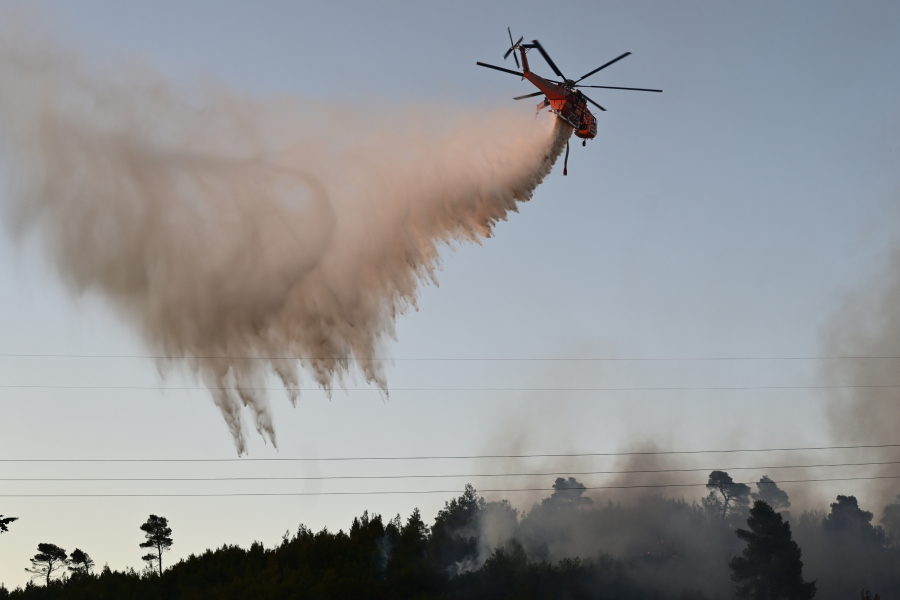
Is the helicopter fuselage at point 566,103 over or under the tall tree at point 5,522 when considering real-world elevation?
over

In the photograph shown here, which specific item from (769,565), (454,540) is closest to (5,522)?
(454,540)

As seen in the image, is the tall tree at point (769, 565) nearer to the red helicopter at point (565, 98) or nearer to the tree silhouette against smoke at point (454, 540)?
the tree silhouette against smoke at point (454, 540)

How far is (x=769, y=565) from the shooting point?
291 ft

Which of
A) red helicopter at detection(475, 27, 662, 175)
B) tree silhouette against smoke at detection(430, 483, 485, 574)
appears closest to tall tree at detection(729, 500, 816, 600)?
tree silhouette against smoke at detection(430, 483, 485, 574)

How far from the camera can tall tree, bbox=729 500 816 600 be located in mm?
87375

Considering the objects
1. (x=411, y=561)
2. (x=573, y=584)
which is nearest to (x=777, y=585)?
(x=573, y=584)

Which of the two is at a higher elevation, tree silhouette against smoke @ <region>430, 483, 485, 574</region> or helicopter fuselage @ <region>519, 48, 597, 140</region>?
helicopter fuselage @ <region>519, 48, 597, 140</region>

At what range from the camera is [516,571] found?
6925cm

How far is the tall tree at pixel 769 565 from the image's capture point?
287 ft

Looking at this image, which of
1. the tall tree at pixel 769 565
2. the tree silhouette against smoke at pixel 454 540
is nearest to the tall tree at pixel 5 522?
the tree silhouette against smoke at pixel 454 540

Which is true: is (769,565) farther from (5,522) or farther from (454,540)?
(5,522)

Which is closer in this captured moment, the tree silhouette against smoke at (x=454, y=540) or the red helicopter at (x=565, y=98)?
the red helicopter at (x=565, y=98)

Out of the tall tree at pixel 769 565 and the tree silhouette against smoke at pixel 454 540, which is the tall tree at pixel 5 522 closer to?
the tree silhouette against smoke at pixel 454 540

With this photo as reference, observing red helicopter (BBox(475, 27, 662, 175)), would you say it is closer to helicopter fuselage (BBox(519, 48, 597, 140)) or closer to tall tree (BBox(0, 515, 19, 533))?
helicopter fuselage (BBox(519, 48, 597, 140))
